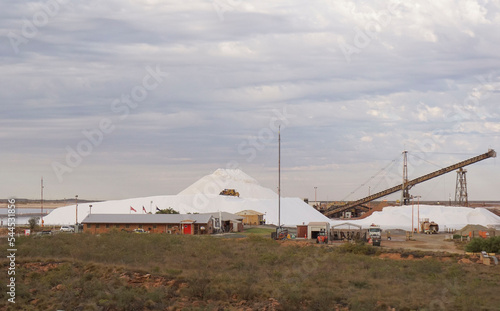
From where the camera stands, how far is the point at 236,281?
26172 mm

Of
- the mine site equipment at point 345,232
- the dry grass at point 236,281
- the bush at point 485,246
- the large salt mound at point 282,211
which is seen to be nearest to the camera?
the dry grass at point 236,281

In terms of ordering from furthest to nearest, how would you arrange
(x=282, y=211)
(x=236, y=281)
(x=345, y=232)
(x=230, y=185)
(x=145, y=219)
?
(x=230, y=185), (x=282, y=211), (x=145, y=219), (x=345, y=232), (x=236, y=281)

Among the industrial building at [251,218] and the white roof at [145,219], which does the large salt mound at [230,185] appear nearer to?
the industrial building at [251,218]

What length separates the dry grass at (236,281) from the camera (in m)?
23.0

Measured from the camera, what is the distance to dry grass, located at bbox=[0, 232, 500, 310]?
23.0m

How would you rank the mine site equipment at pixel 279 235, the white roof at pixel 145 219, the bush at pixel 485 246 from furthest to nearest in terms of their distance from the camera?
the white roof at pixel 145 219
the mine site equipment at pixel 279 235
the bush at pixel 485 246

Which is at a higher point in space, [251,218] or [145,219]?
[145,219]

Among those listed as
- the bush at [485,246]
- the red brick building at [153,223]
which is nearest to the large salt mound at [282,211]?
the red brick building at [153,223]

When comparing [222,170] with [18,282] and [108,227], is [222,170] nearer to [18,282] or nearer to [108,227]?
[108,227]

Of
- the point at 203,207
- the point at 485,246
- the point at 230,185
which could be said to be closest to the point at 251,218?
the point at 203,207

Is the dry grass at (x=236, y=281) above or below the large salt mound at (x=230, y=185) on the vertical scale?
below

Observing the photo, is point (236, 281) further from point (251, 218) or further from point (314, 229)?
point (251, 218)

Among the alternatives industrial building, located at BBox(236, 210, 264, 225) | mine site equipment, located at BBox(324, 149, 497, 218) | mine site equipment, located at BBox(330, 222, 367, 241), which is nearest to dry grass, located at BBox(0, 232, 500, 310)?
mine site equipment, located at BBox(330, 222, 367, 241)

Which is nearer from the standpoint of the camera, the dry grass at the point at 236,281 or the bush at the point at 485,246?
the dry grass at the point at 236,281
